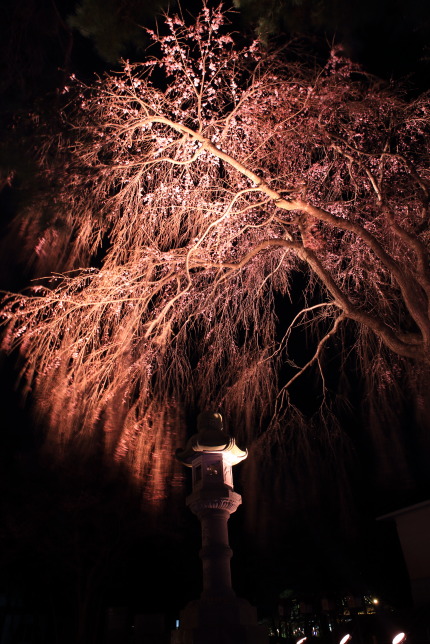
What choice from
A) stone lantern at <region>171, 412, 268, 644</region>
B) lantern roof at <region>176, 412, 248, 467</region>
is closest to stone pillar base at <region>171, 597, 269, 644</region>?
stone lantern at <region>171, 412, 268, 644</region>

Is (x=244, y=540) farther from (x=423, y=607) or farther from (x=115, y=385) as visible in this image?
(x=115, y=385)

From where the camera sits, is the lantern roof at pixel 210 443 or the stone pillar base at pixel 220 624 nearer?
the stone pillar base at pixel 220 624

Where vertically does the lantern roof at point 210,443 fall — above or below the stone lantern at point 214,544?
above

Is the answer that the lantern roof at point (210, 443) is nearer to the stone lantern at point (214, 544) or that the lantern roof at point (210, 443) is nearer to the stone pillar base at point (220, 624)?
the stone lantern at point (214, 544)

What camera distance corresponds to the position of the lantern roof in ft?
20.7

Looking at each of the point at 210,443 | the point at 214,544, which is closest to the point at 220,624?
the point at 214,544

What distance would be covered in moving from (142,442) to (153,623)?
8.96 m

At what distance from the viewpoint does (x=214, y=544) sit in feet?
19.0

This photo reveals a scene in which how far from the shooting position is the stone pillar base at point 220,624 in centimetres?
519

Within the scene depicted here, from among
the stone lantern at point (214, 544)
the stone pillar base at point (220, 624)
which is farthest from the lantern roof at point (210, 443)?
the stone pillar base at point (220, 624)

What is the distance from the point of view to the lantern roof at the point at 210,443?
632 cm

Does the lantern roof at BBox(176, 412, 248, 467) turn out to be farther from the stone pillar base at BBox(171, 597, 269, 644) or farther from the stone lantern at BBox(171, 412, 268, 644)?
the stone pillar base at BBox(171, 597, 269, 644)

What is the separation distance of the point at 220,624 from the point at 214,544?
838 mm

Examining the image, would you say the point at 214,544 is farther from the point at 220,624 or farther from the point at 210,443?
the point at 210,443
